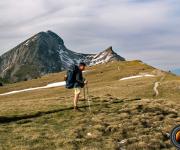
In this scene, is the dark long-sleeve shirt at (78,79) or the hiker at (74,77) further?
the dark long-sleeve shirt at (78,79)

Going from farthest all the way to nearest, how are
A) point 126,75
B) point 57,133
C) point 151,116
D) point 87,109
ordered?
1. point 126,75
2. point 87,109
3. point 151,116
4. point 57,133

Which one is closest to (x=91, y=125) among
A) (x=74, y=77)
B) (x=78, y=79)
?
(x=78, y=79)

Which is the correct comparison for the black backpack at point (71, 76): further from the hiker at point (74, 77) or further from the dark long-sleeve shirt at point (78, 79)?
the dark long-sleeve shirt at point (78, 79)

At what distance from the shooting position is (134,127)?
2677cm

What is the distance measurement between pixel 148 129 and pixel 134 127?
849 mm

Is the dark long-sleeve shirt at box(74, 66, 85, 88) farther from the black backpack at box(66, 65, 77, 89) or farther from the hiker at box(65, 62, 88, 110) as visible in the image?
the black backpack at box(66, 65, 77, 89)

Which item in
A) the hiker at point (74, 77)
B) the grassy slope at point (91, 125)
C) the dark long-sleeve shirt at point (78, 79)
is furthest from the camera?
the dark long-sleeve shirt at point (78, 79)

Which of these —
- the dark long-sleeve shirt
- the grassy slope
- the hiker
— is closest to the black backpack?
the hiker

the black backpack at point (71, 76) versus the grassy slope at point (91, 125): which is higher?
the black backpack at point (71, 76)

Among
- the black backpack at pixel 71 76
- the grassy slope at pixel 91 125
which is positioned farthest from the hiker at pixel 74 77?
the grassy slope at pixel 91 125

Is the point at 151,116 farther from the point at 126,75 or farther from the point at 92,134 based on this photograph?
the point at 126,75

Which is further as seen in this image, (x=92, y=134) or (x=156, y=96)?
(x=156, y=96)

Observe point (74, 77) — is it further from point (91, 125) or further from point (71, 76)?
point (91, 125)

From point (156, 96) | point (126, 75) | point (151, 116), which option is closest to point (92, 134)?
point (151, 116)
